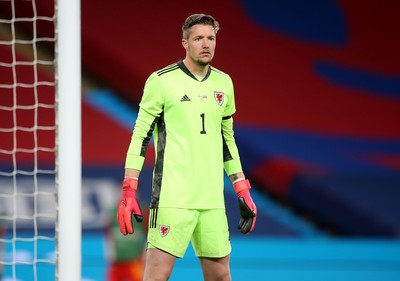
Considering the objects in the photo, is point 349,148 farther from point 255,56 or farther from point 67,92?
point 67,92

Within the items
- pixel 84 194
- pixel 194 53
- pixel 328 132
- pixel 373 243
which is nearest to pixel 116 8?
pixel 84 194

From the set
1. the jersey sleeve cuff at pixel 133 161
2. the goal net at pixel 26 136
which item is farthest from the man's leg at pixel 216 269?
the goal net at pixel 26 136

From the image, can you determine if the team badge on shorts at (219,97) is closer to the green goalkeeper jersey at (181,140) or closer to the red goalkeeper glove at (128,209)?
the green goalkeeper jersey at (181,140)

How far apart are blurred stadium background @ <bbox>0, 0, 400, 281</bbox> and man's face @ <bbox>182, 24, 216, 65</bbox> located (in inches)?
107

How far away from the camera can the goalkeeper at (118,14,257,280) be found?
9.00ft

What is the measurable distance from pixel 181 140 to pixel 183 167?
9 cm

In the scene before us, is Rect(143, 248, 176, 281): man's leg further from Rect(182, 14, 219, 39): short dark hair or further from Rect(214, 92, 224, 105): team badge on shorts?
Rect(182, 14, 219, 39): short dark hair

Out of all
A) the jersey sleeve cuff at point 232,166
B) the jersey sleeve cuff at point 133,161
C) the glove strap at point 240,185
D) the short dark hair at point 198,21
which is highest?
the short dark hair at point 198,21

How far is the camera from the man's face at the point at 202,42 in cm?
278

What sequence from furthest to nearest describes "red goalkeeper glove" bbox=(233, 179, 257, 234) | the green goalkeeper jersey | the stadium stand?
the stadium stand
"red goalkeeper glove" bbox=(233, 179, 257, 234)
the green goalkeeper jersey

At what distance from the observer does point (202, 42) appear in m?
2.78

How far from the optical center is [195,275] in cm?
488

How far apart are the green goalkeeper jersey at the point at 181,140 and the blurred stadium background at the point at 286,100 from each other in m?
2.64

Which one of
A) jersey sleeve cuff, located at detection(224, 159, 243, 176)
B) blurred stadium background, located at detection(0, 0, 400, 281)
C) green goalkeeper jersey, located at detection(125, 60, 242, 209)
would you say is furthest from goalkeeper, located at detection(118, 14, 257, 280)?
blurred stadium background, located at detection(0, 0, 400, 281)
